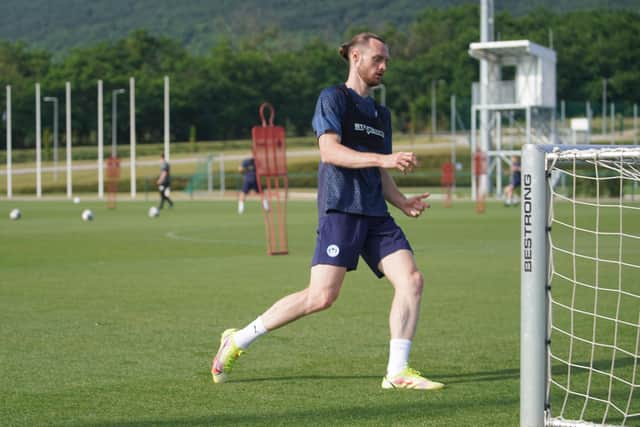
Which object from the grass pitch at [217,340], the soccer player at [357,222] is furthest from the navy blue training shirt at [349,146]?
the grass pitch at [217,340]

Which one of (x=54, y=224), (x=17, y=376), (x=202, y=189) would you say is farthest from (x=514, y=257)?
(x=202, y=189)

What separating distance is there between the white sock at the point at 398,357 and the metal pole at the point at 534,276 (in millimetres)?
1542

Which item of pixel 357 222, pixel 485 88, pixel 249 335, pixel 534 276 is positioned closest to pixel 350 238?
pixel 357 222

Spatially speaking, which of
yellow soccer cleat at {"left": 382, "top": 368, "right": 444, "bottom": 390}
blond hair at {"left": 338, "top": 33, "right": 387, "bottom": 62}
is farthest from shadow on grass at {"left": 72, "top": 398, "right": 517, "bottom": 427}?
blond hair at {"left": 338, "top": 33, "right": 387, "bottom": 62}

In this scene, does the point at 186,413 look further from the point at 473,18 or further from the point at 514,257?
the point at 473,18

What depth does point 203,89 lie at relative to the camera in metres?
113

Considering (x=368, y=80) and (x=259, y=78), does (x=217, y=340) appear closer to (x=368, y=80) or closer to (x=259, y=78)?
(x=368, y=80)

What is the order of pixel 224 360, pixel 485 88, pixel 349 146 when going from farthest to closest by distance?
pixel 485 88
pixel 224 360
pixel 349 146

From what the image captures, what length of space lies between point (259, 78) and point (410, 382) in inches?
4413

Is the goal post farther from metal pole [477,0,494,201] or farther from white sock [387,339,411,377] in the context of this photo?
metal pole [477,0,494,201]

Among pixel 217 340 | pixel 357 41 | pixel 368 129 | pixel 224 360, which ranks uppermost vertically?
pixel 357 41

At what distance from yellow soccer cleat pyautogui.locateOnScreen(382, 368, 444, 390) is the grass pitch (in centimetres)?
9

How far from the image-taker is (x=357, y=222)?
263 inches

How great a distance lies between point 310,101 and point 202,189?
5050cm
